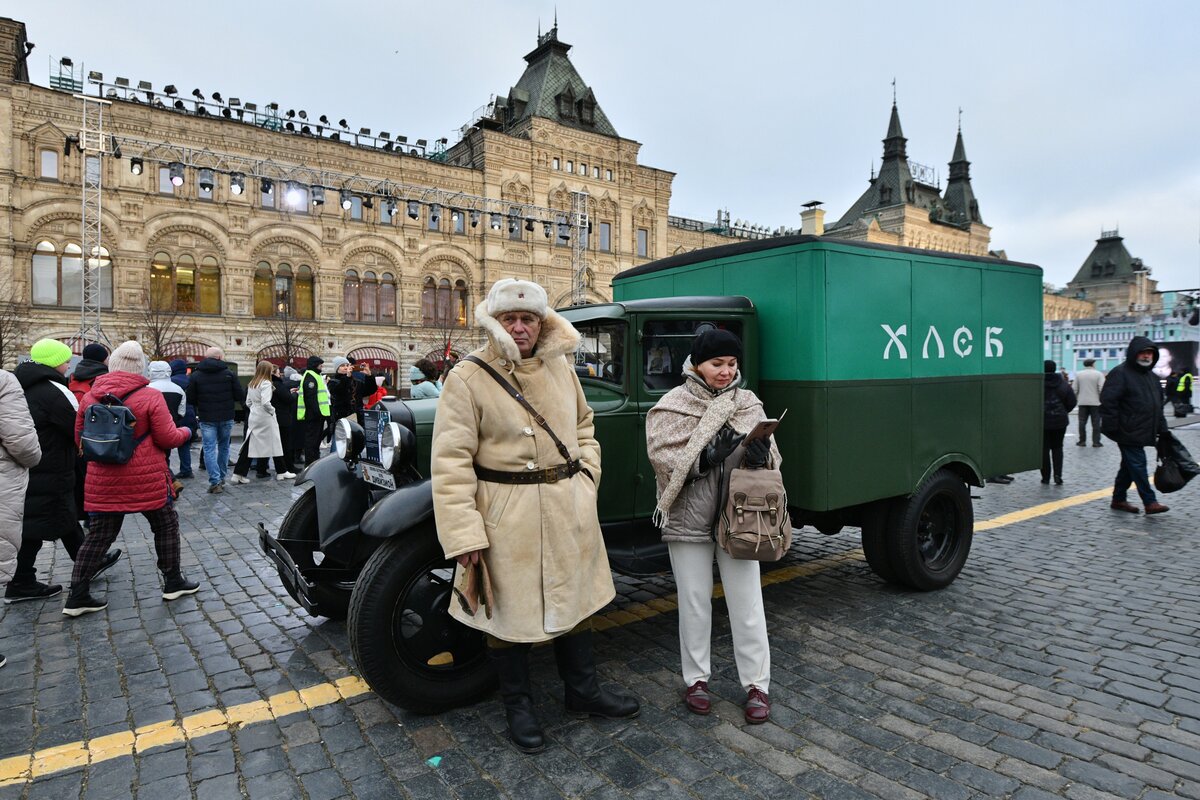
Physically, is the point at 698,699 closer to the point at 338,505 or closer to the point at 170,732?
the point at 338,505

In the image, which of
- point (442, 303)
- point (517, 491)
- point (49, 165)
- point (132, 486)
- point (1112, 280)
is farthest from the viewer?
point (1112, 280)

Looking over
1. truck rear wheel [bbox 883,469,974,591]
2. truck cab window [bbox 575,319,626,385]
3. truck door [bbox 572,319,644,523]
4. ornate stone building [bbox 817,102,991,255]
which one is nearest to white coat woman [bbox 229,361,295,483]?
truck cab window [bbox 575,319,626,385]

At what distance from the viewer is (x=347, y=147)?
111 ft

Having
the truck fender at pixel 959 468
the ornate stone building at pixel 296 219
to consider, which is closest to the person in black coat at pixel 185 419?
the truck fender at pixel 959 468

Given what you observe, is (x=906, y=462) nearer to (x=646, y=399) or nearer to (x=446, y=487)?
(x=646, y=399)

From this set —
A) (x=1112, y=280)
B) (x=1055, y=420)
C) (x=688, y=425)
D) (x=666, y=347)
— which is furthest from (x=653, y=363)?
(x=1112, y=280)

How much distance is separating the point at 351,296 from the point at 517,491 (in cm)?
3490

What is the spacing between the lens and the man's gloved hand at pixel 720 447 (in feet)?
10.5

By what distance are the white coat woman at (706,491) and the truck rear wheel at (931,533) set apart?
6.89ft

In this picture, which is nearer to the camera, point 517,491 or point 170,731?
point 517,491

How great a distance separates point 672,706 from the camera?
3.43 metres

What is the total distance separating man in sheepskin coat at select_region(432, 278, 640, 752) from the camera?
9.48 feet

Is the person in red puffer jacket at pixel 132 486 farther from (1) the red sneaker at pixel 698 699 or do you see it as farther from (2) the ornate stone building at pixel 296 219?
(2) the ornate stone building at pixel 296 219

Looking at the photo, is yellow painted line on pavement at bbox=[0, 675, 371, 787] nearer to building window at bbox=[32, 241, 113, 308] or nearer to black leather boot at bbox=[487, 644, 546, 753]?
black leather boot at bbox=[487, 644, 546, 753]
